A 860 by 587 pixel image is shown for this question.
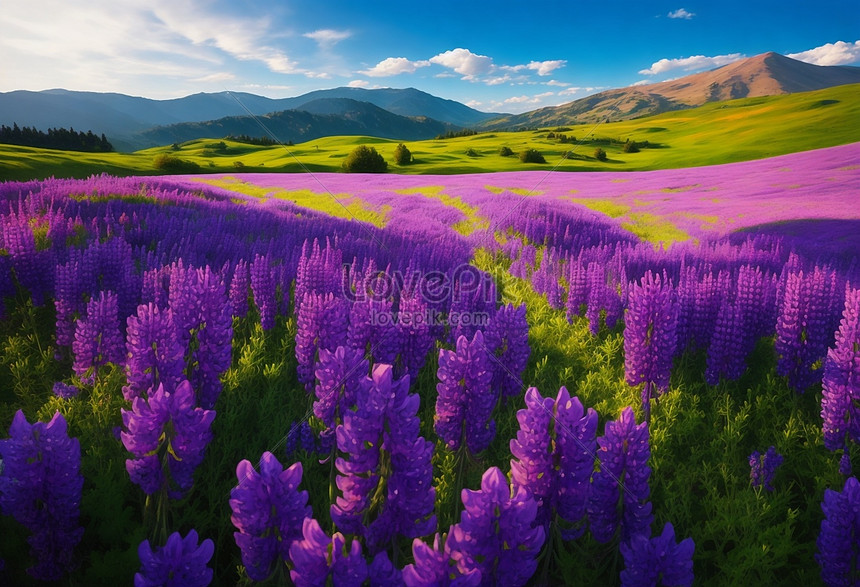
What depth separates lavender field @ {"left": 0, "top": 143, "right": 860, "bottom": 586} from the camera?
1797 millimetres

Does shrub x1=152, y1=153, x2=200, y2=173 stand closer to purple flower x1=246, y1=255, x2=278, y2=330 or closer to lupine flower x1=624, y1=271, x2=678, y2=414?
purple flower x1=246, y1=255, x2=278, y2=330

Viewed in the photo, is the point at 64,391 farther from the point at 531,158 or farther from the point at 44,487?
the point at 531,158

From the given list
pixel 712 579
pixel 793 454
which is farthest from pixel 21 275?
pixel 793 454

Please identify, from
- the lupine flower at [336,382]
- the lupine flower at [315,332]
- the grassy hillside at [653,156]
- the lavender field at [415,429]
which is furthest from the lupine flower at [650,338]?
the grassy hillside at [653,156]

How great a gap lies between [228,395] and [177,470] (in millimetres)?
1243

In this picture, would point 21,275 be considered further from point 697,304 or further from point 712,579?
point 697,304

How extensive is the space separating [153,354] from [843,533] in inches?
146

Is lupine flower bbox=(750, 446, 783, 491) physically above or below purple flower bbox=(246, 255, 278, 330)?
below

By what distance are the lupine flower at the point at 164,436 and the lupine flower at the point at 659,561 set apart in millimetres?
1986

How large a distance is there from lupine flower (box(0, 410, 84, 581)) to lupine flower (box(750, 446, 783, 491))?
148 inches

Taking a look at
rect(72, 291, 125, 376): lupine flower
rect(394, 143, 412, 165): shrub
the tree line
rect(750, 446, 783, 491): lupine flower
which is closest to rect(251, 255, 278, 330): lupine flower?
rect(72, 291, 125, 376): lupine flower

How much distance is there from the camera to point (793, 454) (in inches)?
119

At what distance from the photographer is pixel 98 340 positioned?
3311mm

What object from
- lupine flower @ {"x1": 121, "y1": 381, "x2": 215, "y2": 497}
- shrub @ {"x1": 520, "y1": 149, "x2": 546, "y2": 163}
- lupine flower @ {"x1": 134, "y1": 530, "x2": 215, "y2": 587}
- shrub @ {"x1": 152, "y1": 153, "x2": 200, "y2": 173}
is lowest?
lupine flower @ {"x1": 134, "y1": 530, "x2": 215, "y2": 587}
